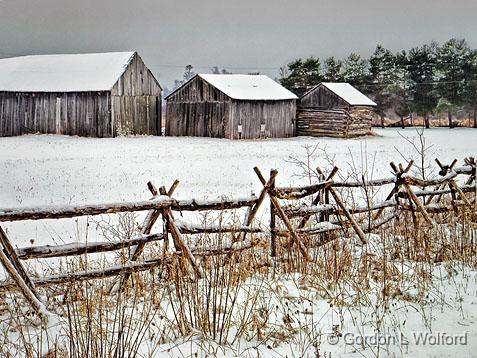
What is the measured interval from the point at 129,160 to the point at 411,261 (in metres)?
18.4

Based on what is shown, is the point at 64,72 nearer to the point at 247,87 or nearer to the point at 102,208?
the point at 247,87

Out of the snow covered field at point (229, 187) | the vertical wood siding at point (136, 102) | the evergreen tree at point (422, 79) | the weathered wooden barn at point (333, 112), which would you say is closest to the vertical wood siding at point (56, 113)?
the vertical wood siding at point (136, 102)

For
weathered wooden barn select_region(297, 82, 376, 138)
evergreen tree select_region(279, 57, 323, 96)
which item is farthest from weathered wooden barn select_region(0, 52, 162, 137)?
evergreen tree select_region(279, 57, 323, 96)

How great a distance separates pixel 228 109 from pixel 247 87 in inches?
164

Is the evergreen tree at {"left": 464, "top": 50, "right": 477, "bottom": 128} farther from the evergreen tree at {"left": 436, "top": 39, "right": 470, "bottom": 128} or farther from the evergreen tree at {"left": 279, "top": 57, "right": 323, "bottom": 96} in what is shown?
the evergreen tree at {"left": 279, "top": 57, "right": 323, "bottom": 96}

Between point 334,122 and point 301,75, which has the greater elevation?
point 301,75

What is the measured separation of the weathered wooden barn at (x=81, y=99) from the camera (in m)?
37.5

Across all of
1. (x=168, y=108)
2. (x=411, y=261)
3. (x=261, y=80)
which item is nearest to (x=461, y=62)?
(x=261, y=80)

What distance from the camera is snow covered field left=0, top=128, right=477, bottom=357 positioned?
15.2 ft

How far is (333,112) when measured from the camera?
4306 centimetres

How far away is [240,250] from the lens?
686cm

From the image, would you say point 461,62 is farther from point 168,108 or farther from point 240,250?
point 240,250

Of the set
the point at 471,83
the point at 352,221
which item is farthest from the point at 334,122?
the point at 352,221

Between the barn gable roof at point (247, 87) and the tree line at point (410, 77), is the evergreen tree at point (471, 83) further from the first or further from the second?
the barn gable roof at point (247, 87)
